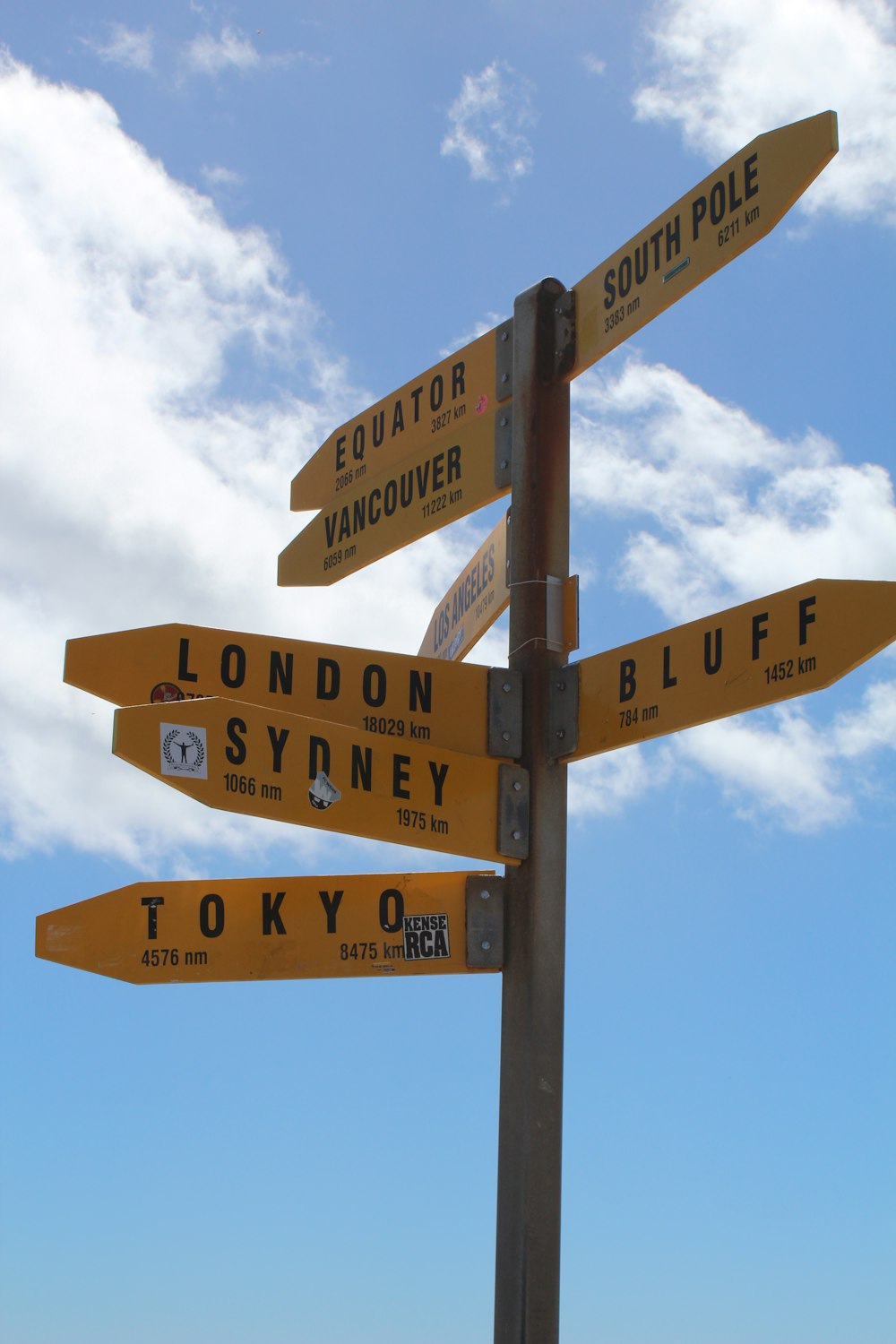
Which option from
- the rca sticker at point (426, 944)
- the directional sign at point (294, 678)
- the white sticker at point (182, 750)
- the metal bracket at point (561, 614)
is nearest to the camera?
the white sticker at point (182, 750)

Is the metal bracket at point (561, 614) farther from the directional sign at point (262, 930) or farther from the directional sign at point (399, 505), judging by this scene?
the directional sign at point (262, 930)

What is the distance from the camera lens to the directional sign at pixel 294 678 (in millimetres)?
4039

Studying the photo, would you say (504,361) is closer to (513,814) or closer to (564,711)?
(564,711)

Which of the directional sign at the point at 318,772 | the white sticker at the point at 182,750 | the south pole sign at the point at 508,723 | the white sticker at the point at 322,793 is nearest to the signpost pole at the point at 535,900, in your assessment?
the south pole sign at the point at 508,723

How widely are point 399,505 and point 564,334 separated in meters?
0.84

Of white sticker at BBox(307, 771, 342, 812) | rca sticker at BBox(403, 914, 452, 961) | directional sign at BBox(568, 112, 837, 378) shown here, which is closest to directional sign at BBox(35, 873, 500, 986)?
rca sticker at BBox(403, 914, 452, 961)

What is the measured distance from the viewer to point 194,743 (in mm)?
3717

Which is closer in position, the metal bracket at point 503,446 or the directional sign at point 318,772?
the directional sign at point 318,772

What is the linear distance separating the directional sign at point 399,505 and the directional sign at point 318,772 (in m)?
0.96

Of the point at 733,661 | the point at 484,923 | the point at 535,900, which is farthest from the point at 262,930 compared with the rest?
the point at 733,661

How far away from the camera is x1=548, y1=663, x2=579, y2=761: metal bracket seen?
431 cm

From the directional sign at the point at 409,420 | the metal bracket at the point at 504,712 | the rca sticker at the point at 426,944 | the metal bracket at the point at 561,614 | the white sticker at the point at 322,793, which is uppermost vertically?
the directional sign at the point at 409,420

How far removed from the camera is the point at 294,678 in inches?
168

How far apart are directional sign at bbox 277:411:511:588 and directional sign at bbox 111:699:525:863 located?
0.96m
